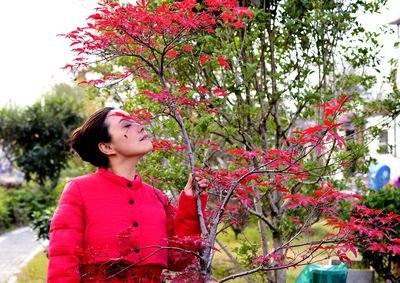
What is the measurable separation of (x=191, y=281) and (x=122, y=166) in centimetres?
71

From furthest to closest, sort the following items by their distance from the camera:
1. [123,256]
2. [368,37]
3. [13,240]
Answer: [13,240]
[368,37]
[123,256]

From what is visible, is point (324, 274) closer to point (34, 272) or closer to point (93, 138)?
point (93, 138)

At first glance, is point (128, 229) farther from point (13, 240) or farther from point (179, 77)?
point (13, 240)

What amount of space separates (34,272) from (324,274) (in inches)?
226

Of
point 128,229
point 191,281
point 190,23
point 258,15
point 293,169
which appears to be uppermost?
point 258,15

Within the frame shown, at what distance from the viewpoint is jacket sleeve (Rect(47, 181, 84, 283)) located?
2.95m

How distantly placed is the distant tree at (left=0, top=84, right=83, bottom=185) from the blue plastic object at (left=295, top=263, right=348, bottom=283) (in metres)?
15.8

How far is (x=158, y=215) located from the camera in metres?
3.28

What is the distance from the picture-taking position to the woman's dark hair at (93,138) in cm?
331

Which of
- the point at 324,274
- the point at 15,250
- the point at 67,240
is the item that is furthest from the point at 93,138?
the point at 15,250

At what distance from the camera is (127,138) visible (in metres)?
3.26

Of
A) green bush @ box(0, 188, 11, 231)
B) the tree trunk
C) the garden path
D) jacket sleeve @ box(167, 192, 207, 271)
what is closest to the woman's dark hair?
jacket sleeve @ box(167, 192, 207, 271)

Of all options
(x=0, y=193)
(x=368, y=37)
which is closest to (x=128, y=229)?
(x=368, y=37)

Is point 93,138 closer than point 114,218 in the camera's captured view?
No
